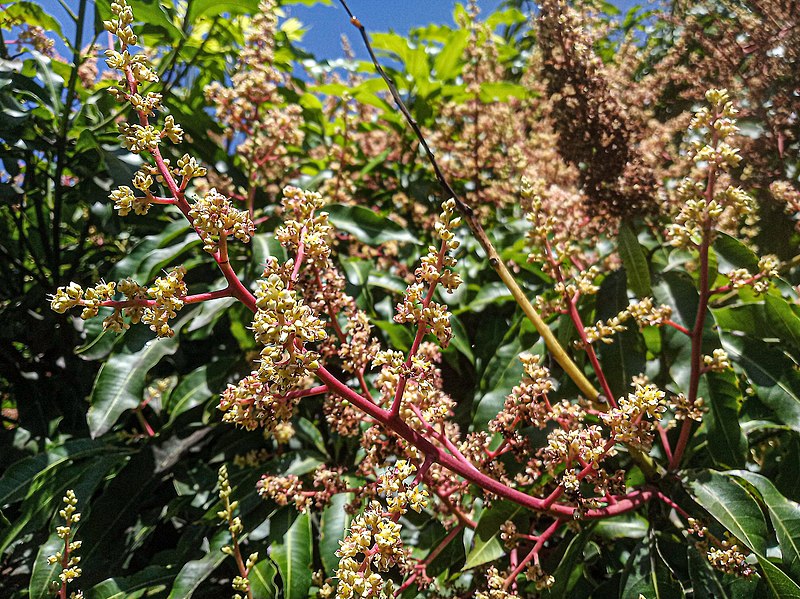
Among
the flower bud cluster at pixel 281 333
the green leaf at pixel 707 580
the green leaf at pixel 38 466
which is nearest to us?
the flower bud cluster at pixel 281 333

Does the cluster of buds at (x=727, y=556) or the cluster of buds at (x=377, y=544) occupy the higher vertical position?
the cluster of buds at (x=377, y=544)

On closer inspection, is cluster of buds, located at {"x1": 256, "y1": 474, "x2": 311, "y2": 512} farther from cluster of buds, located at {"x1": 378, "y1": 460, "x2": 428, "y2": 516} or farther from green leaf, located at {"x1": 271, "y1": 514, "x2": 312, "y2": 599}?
cluster of buds, located at {"x1": 378, "y1": 460, "x2": 428, "y2": 516}

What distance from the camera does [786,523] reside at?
950 millimetres

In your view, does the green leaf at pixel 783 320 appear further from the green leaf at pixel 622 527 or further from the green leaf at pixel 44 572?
the green leaf at pixel 44 572

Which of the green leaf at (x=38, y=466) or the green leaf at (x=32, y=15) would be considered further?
the green leaf at (x=32, y=15)

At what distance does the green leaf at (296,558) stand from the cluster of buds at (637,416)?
719 mm

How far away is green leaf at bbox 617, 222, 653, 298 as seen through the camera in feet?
4.17

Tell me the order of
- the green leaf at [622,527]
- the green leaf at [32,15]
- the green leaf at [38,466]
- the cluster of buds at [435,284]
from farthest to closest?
the green leaf at [32,15], the green leaf at [38,466], the green leaf at [622,527], the cluster of buds at [435,284]

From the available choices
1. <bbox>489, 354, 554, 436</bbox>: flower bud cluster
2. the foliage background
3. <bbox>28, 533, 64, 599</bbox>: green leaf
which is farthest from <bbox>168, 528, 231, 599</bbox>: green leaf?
<bbox>489, 354, 554, 436</bbox>: flower bud cluster

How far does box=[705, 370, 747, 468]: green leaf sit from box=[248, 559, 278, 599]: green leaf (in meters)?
0.94

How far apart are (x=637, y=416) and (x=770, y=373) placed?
529 mm

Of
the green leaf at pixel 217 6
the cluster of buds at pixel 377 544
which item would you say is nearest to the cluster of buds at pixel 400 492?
the cluster of buds at pixel 377 544

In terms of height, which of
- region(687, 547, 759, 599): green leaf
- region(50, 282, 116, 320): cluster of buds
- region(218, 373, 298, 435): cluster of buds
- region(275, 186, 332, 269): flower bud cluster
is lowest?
region(687, 547, 759, 599): green leaf

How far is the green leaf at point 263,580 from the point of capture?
3.79 ft
